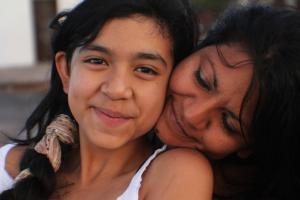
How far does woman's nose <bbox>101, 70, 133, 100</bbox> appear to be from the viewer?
181 centimetres

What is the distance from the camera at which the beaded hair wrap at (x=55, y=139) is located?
211 centimetres

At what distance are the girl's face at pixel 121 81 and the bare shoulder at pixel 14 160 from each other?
507mm

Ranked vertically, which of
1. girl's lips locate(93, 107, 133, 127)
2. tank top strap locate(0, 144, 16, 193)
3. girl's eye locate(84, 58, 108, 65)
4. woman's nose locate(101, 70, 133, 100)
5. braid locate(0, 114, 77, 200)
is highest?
girl's eye locate(84, 58, 108, 65)

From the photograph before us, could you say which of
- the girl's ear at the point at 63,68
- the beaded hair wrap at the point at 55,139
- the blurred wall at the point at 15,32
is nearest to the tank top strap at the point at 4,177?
the beaded hair wrap at the point at 55,139

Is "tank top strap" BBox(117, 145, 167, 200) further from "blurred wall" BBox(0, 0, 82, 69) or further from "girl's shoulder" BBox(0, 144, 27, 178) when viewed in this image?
"blurred wall" BBox(0, 0, 82, 69)

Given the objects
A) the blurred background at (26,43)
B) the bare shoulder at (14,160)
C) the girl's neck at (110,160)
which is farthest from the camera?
the blurred background at (26,43)

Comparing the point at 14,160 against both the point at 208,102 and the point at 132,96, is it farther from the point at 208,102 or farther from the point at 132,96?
the point at 208,102

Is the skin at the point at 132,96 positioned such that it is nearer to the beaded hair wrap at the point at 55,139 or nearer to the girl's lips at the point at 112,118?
the girl's lips at the point at 112,118

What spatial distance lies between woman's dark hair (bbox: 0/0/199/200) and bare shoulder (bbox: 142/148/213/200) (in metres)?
0.37

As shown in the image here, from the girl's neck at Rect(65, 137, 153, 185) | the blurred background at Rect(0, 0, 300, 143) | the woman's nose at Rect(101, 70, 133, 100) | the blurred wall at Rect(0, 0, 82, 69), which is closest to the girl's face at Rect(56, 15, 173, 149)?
the woman's nose at Rect(101, 70, 133, 100)

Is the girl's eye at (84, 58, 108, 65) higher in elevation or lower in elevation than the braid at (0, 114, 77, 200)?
higher

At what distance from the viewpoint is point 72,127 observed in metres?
2.24

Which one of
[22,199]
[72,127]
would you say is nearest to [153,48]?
[72,127]

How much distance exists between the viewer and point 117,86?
5.96 feet
